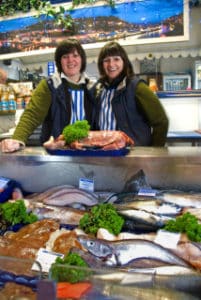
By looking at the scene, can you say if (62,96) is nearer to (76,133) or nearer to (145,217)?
(76,133)

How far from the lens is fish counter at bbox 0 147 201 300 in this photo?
841 mm

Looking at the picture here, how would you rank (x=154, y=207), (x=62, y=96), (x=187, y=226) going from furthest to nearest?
(x=62, y=96), (x=154, y=207), (x=187, y=226)

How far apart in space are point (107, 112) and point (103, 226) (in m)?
1.24

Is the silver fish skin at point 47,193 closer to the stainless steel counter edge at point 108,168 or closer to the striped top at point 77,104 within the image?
the stainless steel counter edge at point 108,168

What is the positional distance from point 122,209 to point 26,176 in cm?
69

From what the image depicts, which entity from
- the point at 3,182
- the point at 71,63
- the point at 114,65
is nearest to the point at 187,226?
the point at 3,182

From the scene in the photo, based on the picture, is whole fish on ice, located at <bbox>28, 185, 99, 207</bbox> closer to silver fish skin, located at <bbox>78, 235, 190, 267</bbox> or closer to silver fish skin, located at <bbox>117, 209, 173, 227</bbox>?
silver fish skin, located at <bbox>117, 209, 173, 227</bbox>

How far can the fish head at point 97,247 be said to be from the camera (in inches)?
50.9

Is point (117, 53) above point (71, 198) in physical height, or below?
above

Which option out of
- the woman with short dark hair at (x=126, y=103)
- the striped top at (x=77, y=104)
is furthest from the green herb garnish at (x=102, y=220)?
the striped top at (x=77, y=104)

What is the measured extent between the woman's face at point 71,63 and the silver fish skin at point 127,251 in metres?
1.53

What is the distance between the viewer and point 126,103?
249 centimetres

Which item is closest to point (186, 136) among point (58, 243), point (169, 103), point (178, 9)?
point (169, 103)

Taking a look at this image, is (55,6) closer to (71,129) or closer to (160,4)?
(160,4)
